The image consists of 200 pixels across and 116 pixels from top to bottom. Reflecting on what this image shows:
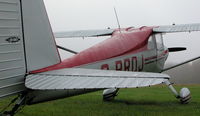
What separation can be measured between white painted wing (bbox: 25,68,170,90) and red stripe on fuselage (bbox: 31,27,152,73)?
42 centimetres

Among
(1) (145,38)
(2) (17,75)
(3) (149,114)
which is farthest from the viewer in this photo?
(1) (145,38)

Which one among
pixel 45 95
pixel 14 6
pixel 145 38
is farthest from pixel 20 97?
pixel 145 38

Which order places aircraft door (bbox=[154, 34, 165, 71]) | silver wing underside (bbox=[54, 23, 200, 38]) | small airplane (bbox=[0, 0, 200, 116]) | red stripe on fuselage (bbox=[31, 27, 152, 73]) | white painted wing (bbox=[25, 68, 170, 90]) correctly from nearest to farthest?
white painted wing (bbox=[25, 68, 170, 90])
small airplane (bbox=[0, 0, 200, 116])
red stripe on fuselage (bbox=[31, 27, 152, 73])
aircraft door (bbox=[154, 34, 165, 71])
silver wing underside (bbox=[54, 23, 200, 38])

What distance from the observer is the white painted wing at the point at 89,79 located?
12.6 feet

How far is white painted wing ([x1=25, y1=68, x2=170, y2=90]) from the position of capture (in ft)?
12.6

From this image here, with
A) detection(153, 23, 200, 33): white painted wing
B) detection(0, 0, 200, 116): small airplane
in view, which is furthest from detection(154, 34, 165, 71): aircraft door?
detection(0, 0, 200, 116): small airplane

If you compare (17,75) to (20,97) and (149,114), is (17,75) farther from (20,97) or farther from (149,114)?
(149,114)

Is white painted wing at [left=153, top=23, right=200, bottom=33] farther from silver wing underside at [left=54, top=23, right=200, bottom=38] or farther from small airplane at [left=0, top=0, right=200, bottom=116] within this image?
small airplane at [left=0, top=0, right=200, bottom=116]

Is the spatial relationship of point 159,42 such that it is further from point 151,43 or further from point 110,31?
point 110,31

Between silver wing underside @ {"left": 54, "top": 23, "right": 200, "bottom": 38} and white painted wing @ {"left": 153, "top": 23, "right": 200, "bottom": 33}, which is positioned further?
silver wing underside @ {"left": 54, "top": 23, "right": 200, "bottom": 38}

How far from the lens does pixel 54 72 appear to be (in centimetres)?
518

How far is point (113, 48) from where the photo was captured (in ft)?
24.1

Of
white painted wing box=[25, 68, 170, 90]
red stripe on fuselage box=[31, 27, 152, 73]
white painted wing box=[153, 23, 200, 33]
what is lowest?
white painted wing box=[25, 68, 170, 90]

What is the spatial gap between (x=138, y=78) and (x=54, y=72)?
1696 millimetres
